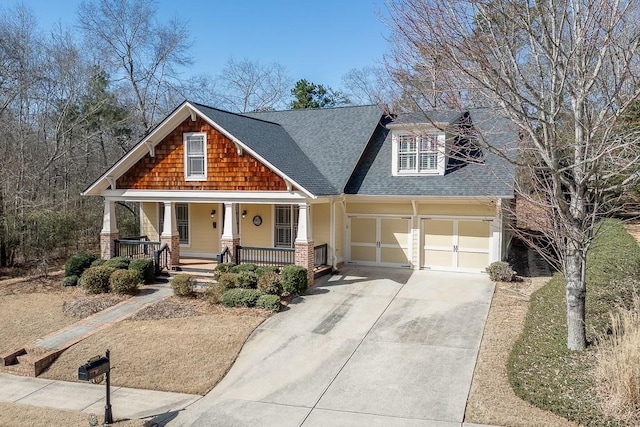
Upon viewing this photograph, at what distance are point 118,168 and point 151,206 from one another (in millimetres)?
3210

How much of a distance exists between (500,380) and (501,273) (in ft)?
23.0

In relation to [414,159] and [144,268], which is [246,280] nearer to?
[144,268]

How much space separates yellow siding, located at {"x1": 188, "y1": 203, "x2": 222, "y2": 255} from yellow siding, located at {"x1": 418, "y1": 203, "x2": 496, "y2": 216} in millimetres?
8054

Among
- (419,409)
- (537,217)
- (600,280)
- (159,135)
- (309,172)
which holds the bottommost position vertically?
(419,409)

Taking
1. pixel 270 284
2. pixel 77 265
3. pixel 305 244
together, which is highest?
pixel 305 244

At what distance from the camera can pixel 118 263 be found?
51.5 feet

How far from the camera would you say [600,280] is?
1139cm

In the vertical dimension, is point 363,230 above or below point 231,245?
above

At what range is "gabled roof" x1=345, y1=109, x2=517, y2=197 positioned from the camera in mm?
15227

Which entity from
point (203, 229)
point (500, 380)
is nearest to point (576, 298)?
point (500, 380)

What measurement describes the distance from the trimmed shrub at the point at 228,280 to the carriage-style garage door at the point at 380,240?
211 inches

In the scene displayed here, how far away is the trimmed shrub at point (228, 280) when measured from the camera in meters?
13.6

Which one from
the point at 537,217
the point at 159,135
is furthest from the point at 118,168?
the point at 537,217

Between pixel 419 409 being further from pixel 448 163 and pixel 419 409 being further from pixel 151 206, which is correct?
pixel 151 206
